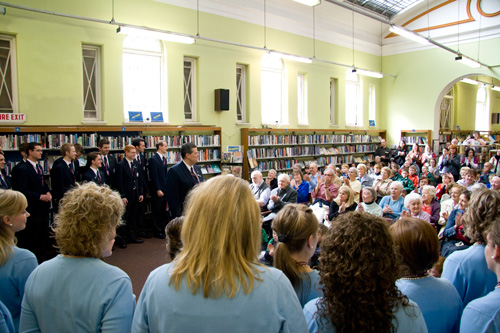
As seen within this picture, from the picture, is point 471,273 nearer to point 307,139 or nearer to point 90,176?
point 90,176

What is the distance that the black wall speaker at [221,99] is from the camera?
9.08m

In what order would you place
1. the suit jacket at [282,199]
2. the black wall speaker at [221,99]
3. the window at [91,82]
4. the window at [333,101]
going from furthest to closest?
the window at [333,101] → the black wall speaker at [221,99] → the window at [91,82] → the suit jacket at [282,199]

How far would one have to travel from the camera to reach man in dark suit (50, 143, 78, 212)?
19.0 feet

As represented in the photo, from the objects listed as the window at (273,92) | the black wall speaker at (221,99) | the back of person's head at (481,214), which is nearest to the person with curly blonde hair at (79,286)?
the back of person's head at (481,214)

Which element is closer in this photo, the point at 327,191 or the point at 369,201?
the point at 369,201

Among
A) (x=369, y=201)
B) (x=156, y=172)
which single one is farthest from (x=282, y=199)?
(x=156, y=172)

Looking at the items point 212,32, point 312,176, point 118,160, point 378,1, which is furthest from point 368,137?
point 118,160

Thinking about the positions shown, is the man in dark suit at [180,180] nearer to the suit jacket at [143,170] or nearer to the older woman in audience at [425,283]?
the suit jacket at [143,170]

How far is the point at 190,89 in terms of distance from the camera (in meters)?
9.02

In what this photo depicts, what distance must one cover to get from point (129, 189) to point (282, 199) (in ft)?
9.07

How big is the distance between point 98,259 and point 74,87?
6488 mm

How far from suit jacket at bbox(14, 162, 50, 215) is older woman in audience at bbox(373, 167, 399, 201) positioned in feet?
19.3

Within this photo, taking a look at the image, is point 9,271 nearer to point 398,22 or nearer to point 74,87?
point 74,87

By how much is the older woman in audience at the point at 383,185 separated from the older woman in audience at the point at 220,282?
6356 mm
